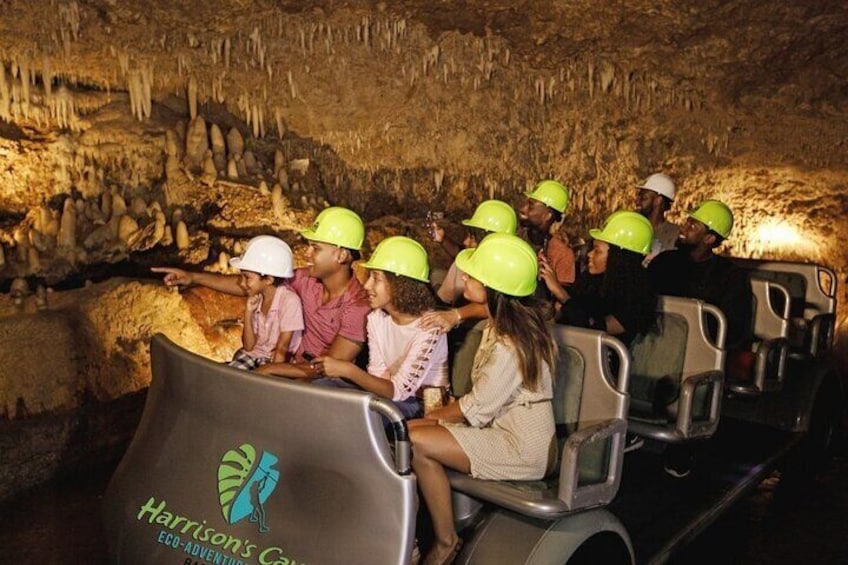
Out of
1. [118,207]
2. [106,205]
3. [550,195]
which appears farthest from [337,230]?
[106,205]

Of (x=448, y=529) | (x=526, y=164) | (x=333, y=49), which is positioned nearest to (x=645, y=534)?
(x=448, y=529)

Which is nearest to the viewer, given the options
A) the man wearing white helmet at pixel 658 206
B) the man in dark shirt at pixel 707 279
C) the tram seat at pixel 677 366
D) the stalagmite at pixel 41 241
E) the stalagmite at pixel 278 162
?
the tram seat at pixel 677 366

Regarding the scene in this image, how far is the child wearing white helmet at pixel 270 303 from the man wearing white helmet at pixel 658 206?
2.85 m

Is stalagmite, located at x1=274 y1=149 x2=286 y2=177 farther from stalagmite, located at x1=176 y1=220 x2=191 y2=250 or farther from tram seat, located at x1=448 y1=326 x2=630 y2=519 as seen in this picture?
tram seat, located at x1=448 y1=326 x2=630 y2=519

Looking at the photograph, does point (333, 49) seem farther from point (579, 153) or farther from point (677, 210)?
point (677, 210)

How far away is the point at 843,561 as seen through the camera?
4.48m

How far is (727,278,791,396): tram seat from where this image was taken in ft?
15.5

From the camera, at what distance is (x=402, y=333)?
378 centimetres

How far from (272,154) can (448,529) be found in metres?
7.90

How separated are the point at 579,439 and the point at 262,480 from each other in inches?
44.1

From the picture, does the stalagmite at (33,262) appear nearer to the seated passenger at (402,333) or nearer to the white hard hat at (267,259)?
the white hard hat at (267,259)

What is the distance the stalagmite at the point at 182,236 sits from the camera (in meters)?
7.86

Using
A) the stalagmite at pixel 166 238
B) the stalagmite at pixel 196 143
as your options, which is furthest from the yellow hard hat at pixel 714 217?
the stalagmite at pixel 196 143

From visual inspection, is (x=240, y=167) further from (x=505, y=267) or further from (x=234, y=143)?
(x=505, y=267)
